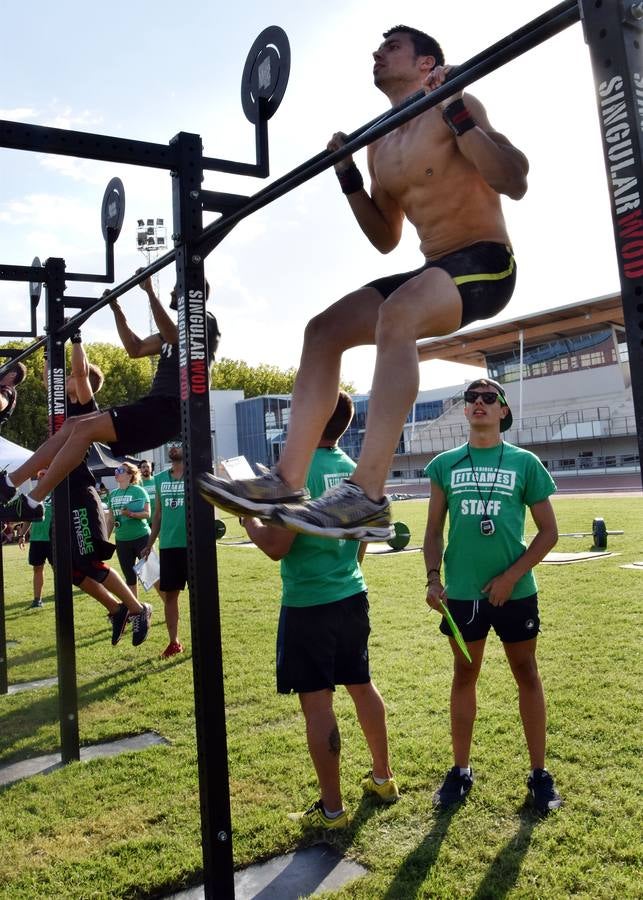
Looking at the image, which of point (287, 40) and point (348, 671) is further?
point (348, 671)

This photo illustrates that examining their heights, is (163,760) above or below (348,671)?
below

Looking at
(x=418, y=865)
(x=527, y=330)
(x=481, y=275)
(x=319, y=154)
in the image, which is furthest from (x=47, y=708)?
(x=527, y=330)

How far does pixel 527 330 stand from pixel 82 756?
4558 cm

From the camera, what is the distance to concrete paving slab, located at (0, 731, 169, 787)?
14.7ft

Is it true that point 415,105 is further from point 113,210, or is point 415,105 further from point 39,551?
point 39,551

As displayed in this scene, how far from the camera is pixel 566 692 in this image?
494cm

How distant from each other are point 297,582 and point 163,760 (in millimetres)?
1793

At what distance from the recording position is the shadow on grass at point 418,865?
113 inches

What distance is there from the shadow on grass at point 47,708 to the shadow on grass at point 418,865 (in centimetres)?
248

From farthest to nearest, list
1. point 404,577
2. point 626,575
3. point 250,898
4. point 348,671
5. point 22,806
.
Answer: point 404,577, point 626,575, point 22,806, point 348,671, point 250,898

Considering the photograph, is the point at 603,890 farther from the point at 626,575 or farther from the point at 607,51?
the point at 626,575

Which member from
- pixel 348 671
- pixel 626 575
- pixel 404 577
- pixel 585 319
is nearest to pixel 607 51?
pixel 348 671

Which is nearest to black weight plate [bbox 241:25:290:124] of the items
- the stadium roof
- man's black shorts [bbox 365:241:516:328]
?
Result: man's black shorts [bbox 365:241:516:328]

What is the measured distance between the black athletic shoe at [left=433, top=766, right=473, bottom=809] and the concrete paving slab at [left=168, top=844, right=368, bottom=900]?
608 mm
